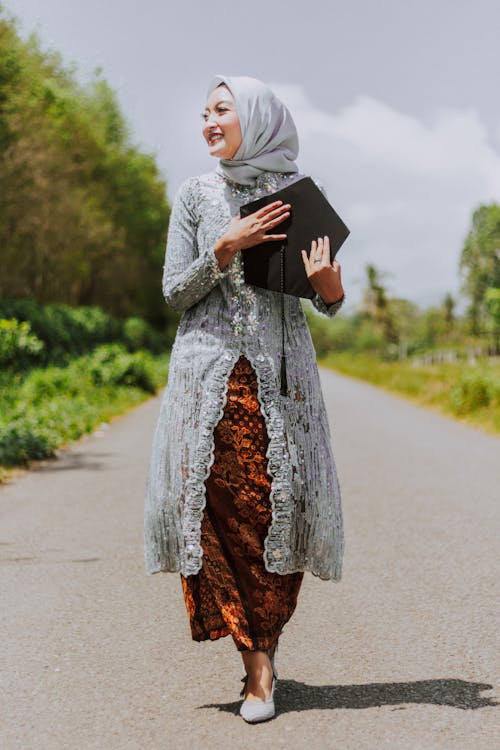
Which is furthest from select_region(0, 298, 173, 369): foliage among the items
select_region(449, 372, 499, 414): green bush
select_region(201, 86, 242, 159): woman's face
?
select_region(201, 86, 242, 159): woman's face

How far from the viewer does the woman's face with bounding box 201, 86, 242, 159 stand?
3311mm

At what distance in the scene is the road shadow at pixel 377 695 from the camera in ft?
11.1

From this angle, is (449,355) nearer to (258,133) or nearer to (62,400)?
(62,400)

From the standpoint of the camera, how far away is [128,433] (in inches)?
547

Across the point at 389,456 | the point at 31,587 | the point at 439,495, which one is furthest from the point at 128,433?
the point at 31,587

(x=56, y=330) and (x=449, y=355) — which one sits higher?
(x=56, y=330)

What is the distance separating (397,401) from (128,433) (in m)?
11.3

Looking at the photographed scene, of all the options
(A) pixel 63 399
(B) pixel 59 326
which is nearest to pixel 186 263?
(A) pixel 63 399

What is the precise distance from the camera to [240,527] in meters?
3.31

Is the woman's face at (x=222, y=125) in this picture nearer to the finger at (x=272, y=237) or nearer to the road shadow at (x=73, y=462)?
the finger at (x=272, y=237)

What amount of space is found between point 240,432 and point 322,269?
2.00ft

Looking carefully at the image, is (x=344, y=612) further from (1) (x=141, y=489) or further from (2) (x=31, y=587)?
(1) (x=141, y=489)

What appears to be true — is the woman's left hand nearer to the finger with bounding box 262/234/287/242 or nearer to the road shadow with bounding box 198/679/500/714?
the finger with bounding box 262/234/287/242

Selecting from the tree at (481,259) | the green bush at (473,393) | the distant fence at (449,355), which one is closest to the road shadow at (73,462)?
the green bush at (473,393)
